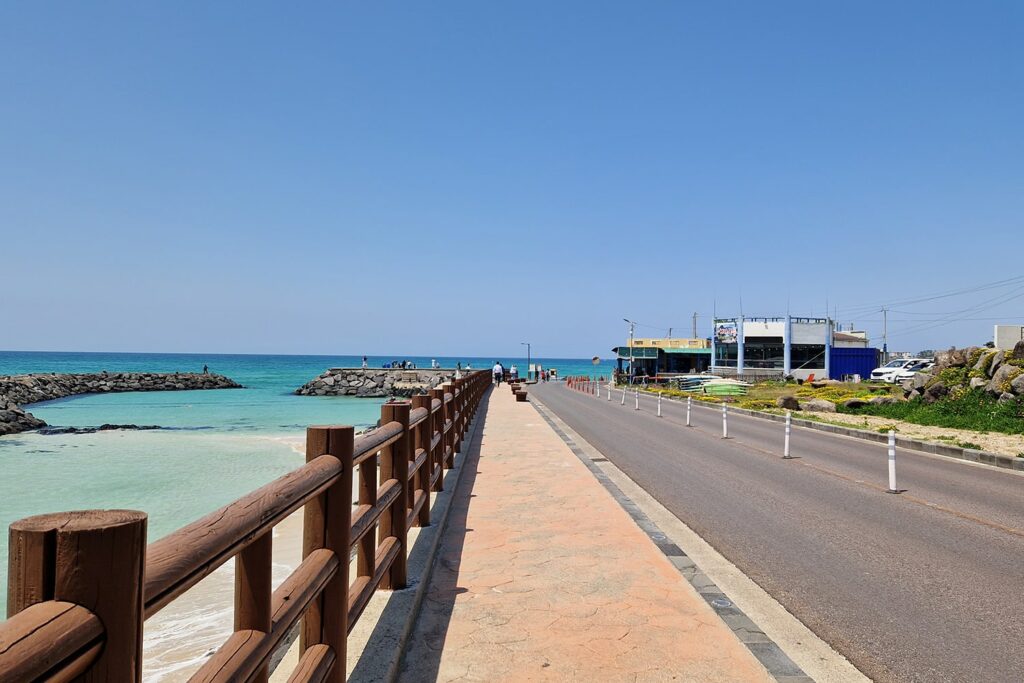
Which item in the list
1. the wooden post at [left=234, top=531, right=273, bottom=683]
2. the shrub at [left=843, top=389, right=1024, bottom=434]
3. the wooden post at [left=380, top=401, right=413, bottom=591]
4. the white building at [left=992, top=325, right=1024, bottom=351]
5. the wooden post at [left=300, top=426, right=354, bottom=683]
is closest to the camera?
the wooden post at [left=234, top=531, right=273, bottom=683]

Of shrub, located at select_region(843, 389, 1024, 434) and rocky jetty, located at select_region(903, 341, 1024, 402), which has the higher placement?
rocky jetty, located at select_region(903, 341, 1024, 402)

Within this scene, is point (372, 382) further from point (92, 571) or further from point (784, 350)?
point (92, 571)

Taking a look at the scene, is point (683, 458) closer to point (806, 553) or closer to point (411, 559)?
point (806, 553)

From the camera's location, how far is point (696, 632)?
17.2 ft

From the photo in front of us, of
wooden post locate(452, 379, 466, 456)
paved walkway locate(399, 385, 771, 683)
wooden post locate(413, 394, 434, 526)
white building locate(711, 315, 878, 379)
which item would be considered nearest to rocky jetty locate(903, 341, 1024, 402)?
wooden post locate(452, 379, 466, 456)

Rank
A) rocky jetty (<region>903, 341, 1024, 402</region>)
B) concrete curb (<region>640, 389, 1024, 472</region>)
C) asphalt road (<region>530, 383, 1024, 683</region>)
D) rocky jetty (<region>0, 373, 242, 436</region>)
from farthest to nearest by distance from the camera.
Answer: rocky jetty (<region>0, 373, 242, 436</region>)
rocky jetty (<region>903, 341, 1024, 402</region>)
concrete curb (<region>640, 389, 1024, 472</region>)
asphalt road (<region>530, 383, 1024, 683</region>)

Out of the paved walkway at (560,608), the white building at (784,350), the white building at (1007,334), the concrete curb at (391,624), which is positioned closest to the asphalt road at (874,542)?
the paved walkway at (560,608)

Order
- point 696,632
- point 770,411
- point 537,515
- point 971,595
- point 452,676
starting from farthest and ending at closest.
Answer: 1. point 770,411
2. point 537,515
3. point 971,595
4. point 696,632
5. point 452,676

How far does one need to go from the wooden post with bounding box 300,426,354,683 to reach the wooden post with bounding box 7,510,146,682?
2.01 meters

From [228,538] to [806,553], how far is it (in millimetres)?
7147

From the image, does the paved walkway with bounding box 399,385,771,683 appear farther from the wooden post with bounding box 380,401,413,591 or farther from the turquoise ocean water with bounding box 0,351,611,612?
the turquoise ocean water with bounding box 0,351,611,612

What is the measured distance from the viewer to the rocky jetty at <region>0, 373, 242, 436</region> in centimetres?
3411

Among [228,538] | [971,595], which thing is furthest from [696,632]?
[228,538]

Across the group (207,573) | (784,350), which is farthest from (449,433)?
(784,350)
